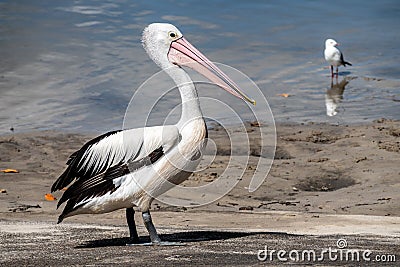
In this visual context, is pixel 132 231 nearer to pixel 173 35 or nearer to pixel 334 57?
pixel 173 35

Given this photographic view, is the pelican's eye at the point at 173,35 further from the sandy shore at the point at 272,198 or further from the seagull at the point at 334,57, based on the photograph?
the seagull at the point at 334,57

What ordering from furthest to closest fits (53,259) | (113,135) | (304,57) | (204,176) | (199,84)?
(304,57)
(199,84)
(204,176)
(113,135)
(53,259)

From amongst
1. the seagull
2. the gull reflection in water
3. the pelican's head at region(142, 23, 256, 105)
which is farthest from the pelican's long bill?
the seagull

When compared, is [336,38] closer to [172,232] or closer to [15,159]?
[15,159]

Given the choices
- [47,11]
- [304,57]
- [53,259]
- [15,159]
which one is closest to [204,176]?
[15,159]

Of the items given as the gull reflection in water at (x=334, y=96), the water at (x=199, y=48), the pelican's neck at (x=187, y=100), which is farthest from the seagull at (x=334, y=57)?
the pelican's neck at (x=187, y=100)

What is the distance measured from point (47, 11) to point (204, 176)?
12.8m

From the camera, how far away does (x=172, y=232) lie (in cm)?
633

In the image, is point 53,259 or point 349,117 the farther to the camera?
point 349,117

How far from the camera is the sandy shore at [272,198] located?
5.95 m

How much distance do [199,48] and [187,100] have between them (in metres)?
11.1

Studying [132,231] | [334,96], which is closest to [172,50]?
[132,231]

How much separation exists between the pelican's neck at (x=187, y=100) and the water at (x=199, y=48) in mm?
5864

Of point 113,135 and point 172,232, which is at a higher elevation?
point 113,135
